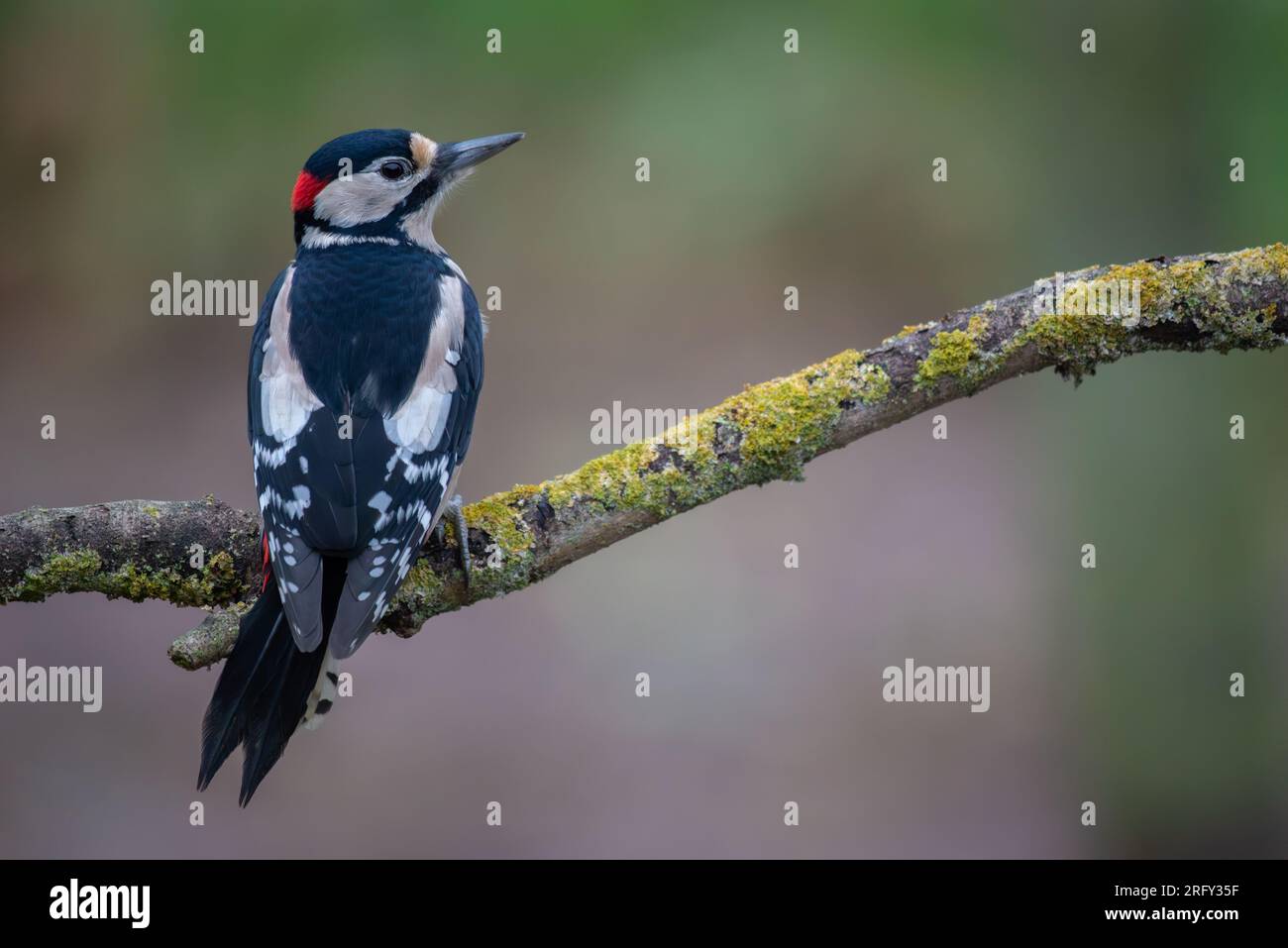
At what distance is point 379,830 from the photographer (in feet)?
19.5

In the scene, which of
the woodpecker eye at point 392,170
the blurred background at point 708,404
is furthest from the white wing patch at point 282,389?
the blurred background at point 708,404

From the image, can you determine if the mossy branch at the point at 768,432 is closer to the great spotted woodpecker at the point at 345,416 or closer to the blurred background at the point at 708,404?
the great spotted woodpecker at the point at 345,416

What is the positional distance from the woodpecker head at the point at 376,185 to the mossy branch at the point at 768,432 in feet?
3.68

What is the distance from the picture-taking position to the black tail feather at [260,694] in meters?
2.95

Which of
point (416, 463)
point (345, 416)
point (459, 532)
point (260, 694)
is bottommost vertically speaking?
point (260, 694)

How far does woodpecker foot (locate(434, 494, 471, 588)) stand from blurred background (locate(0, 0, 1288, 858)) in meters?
3.16

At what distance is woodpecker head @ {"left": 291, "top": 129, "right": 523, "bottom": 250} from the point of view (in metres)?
3.89

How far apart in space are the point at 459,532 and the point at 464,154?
4.86 ft

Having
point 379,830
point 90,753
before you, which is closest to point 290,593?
point 379,830

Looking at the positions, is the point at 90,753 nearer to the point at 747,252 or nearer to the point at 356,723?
the point at 356,723

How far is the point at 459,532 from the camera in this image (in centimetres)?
316
